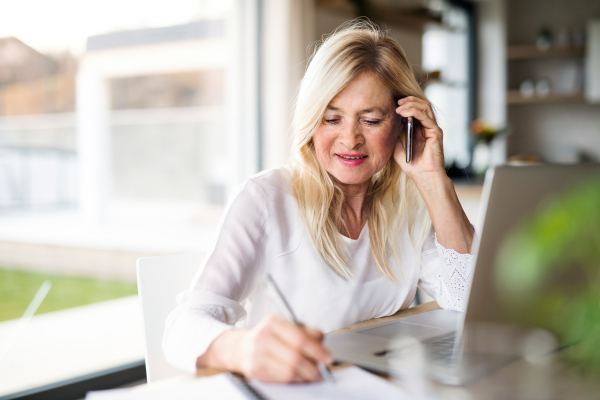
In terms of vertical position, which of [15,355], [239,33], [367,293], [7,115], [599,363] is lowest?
[15,355]

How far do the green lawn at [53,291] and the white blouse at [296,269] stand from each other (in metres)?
1.38

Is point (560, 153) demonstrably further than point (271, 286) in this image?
Yes

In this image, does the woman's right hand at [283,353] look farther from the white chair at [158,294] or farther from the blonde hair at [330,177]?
the blonde hair at [330,177]

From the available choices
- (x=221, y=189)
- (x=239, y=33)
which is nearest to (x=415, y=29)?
(x=239, y=33)

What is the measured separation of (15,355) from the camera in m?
2.29

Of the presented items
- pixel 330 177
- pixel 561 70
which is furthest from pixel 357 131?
pixel 561 70

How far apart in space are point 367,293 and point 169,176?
1943mm

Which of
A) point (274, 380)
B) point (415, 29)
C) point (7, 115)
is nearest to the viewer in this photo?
point (274, 380)

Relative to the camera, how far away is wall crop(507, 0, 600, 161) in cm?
484

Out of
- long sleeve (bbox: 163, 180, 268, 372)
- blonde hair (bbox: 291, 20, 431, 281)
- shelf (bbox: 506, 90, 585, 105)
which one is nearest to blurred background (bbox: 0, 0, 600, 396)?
blonde hair (bbox: 291, 20, 431, 281)

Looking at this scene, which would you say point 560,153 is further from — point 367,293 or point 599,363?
point 599,363

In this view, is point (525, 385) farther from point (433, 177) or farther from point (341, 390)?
point (433, 177)

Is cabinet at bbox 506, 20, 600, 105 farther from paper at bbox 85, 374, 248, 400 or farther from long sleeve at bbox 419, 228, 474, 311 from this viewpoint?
paper at bbox 85, 374, 248, 400

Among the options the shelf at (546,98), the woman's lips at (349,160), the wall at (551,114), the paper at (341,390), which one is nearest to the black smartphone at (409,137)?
the woman's lips at (349,160)
